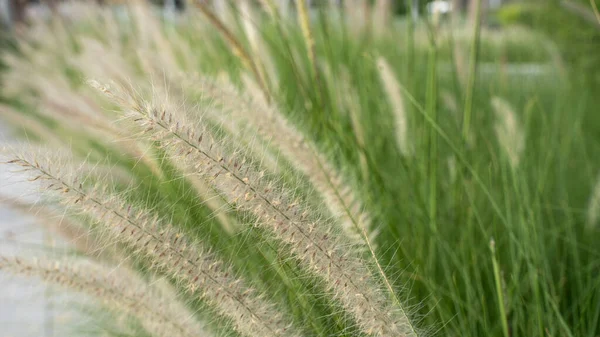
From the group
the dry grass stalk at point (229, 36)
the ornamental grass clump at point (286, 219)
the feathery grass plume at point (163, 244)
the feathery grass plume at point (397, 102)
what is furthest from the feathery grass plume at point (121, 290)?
the feathery grass plume at point (397, 102)

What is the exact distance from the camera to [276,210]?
0.60 meters

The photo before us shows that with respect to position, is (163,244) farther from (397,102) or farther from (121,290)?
(397,102)

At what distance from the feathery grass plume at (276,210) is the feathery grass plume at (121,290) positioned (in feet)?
0.81

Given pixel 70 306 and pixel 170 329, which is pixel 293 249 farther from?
pixel 70 306

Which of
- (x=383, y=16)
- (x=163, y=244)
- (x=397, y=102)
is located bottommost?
(x=383, y=16)

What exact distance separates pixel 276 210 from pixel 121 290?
1.05 feet

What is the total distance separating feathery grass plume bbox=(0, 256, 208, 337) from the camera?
80 cm

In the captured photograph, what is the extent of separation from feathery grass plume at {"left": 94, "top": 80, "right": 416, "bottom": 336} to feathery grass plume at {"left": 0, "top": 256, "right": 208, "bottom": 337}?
25 cm

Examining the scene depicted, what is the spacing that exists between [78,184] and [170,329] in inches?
10.1

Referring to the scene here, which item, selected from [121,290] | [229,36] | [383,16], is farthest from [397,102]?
[383,16]

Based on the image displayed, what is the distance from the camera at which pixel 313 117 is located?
1.39m

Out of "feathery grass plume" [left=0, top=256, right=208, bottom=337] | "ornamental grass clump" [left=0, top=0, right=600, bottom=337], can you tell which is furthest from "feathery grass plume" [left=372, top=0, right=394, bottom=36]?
"feathery grass plume" [left=0, top=256, right=208, bottom=337]

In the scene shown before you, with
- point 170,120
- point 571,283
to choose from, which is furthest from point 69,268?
point 571,283

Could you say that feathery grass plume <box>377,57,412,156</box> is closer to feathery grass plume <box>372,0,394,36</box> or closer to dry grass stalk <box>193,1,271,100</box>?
dry grass stalk <box>193,1,271,100</box>
